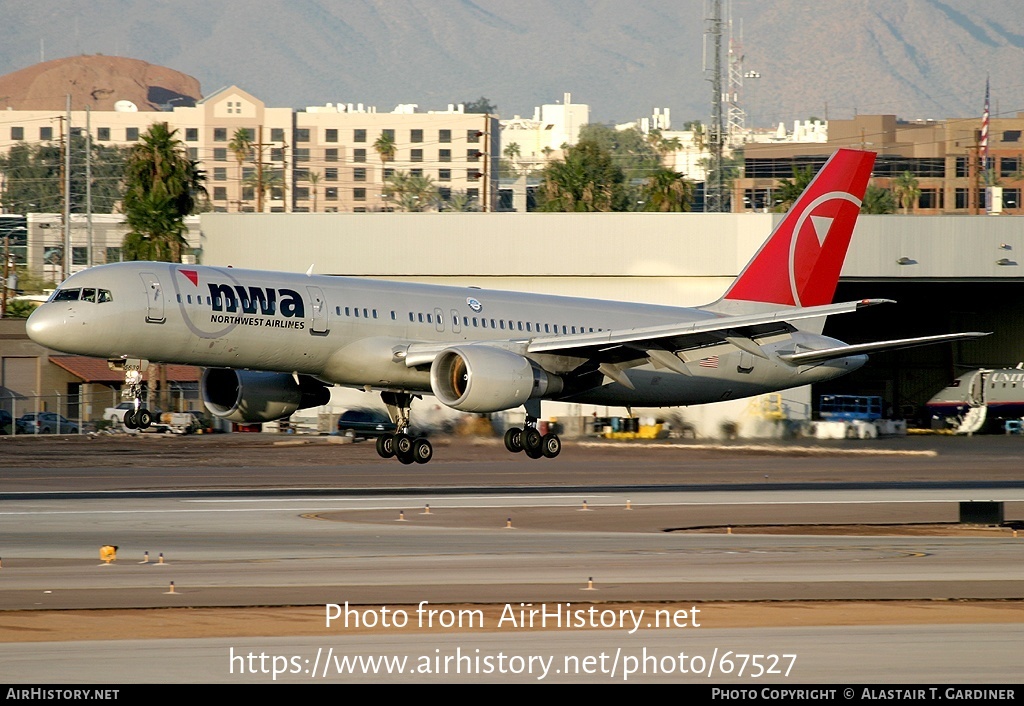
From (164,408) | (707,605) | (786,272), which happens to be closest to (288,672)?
(707,605)

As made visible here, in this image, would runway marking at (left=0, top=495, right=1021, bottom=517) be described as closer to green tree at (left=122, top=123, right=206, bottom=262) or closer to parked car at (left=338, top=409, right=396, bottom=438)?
parked car at (left=338, top=409, right=396, bottom=438)

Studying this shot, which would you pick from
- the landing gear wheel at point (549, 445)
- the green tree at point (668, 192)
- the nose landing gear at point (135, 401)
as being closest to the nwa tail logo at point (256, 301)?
the nose landing gear at point (135, 401)

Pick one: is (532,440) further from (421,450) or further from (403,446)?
(403,446)

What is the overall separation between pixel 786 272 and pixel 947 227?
3065 centimetres

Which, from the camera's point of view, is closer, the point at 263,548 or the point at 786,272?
the point at 263,548

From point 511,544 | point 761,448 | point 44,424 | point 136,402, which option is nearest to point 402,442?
point 511,544

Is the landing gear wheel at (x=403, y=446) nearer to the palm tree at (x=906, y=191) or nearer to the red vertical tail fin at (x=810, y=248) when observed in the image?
the red vertical tail fin at (x=810, y=248)

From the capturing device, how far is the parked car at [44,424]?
7556 cm

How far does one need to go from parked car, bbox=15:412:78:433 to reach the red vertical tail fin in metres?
43.3

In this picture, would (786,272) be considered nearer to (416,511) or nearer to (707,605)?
(416,511)

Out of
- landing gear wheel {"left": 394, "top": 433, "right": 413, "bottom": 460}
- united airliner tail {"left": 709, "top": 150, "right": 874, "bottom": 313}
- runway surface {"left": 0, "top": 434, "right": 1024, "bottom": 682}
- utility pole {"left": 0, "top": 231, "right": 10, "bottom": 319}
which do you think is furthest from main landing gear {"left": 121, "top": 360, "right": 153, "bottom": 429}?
utility pole {"left": 0, "top": 231, "right": 10, "bottom": 319}

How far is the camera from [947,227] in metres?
74.7

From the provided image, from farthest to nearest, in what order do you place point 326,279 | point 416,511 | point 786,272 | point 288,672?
point 786,272, point 416,511, point 326,279, point 288,672

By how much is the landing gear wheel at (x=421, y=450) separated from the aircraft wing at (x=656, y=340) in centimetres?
350
